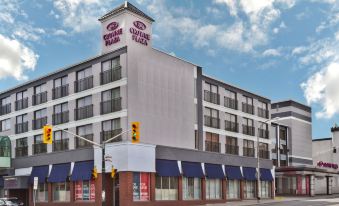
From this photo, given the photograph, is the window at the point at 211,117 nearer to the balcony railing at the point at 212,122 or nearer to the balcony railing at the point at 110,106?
the balcony railing at the point at 212,122

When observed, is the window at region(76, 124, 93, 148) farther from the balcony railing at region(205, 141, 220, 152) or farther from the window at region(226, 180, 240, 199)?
the window at region(226, 180, 240, 199)

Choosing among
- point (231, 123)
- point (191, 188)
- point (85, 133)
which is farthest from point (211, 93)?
point (85, 133)

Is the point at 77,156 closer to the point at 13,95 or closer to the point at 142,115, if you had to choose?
the point at 142,115

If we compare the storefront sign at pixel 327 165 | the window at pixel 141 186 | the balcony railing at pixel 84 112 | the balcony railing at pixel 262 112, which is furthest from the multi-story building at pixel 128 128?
the storefront sign at pixel 327 165

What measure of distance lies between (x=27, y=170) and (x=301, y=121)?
197 ft

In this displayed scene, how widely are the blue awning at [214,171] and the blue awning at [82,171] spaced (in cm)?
1438

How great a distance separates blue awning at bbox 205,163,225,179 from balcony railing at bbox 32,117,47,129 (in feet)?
67.8

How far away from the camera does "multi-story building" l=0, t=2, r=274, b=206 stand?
157 feet

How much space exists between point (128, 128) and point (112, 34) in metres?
10.7

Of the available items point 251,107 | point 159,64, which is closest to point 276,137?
point 251,107

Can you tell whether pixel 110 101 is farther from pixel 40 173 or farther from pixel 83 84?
pixel 40 173

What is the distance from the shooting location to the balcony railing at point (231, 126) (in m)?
63.2

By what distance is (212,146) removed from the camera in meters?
59.6

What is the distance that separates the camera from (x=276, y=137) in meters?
92.2
